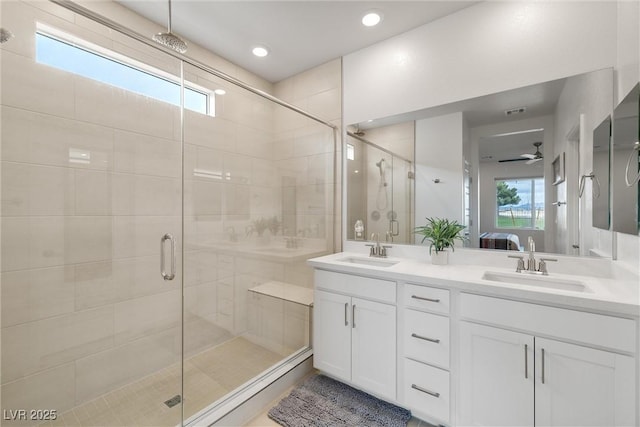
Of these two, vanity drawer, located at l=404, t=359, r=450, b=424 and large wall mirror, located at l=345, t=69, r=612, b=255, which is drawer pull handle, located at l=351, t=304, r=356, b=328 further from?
large wall mirror, located at l=345, t=69, r=612, b=255

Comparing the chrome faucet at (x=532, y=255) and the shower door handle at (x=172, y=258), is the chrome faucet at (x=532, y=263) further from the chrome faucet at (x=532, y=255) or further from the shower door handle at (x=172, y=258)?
the shower door handle at (x=172, y=258)

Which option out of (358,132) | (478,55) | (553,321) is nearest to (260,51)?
(358,132)

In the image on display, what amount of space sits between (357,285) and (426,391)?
704 mm

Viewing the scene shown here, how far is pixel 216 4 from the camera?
1.92 meters

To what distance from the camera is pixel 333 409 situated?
5.76 feet

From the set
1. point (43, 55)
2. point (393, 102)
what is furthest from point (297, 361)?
Answer: point (43, 55)

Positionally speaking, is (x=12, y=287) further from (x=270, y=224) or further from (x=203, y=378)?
(x=270, y=224)

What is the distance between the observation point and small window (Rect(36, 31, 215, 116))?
1.42 meters

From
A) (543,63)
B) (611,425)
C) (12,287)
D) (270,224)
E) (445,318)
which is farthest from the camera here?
(270,224)

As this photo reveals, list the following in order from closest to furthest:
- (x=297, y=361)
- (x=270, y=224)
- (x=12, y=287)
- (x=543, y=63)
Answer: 1. (x=12, y=287)
2. (x=543, y=63)
3. (x=297, y=361)
4. (x=270, y=224)

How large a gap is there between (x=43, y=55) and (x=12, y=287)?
120 cm

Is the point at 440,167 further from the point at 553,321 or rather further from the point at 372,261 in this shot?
the point at 553,321

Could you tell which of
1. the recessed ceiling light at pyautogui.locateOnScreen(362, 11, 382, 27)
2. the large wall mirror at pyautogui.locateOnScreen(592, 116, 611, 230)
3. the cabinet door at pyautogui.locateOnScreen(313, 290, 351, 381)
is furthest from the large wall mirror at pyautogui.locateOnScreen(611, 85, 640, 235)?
the recessed ceiling light at pyautogui.locateOnScreen(362, 11, 382, 27)

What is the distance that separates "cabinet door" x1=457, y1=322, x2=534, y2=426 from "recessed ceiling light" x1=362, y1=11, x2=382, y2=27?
86.2 inches
